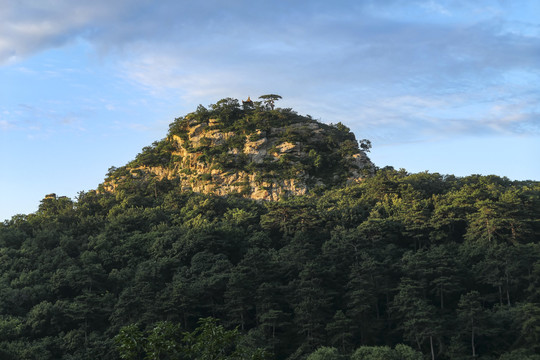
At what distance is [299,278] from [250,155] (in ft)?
83.4

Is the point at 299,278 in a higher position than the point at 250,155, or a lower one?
lower

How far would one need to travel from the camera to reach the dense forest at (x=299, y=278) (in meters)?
29.6

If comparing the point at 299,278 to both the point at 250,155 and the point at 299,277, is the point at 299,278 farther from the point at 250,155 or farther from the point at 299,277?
the point at 250,155

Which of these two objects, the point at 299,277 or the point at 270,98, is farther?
the point at 270,98

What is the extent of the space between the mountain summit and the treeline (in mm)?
7627

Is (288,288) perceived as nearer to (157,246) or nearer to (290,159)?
(157,246)

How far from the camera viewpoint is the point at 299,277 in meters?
34.3

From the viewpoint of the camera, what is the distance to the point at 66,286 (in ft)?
119

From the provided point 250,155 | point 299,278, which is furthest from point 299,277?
point 250,155

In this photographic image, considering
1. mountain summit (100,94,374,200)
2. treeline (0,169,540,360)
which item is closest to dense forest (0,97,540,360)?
treeline (0,169,540,360)

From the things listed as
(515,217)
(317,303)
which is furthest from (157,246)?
(515,217)

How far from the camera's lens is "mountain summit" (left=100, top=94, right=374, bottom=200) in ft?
182

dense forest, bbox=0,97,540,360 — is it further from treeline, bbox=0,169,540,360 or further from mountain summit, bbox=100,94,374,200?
mountain summit, bbox=100,94,374,200

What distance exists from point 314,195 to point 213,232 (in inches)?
590
